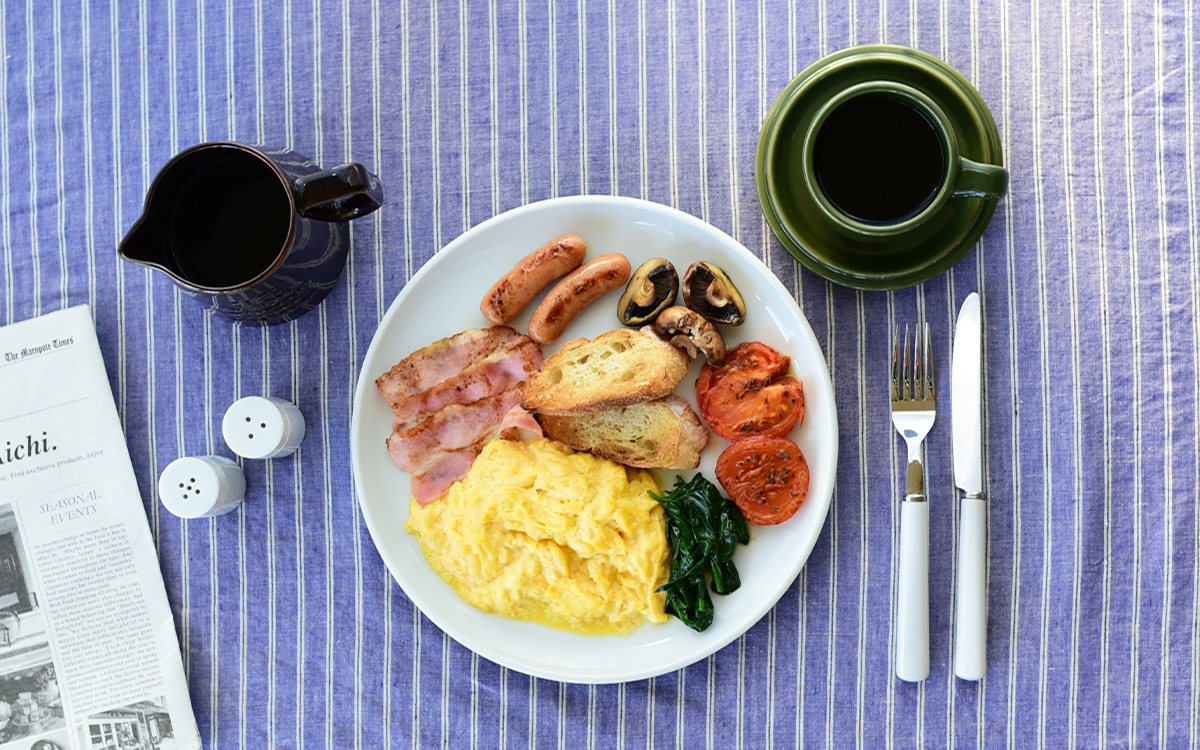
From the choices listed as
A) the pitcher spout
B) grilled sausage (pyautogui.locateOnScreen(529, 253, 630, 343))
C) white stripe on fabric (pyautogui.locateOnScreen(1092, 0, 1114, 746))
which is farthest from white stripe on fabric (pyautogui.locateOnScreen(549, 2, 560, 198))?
white stripe on fabric (pyautogui.locateOnScreen(1092, 0, 1114, 746))

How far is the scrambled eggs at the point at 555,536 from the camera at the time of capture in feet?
5.59

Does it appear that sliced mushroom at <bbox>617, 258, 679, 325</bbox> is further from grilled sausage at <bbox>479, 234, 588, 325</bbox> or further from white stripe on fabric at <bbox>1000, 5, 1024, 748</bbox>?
white stripe on fabric at <bbox>1000, 5, 1024, 748</bbox>

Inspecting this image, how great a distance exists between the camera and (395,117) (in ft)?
6.23

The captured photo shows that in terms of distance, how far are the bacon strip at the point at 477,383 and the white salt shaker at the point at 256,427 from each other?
0.84 ft

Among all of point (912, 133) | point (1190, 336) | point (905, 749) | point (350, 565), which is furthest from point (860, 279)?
point (350, 565)

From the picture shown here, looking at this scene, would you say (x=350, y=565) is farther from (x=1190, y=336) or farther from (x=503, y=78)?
(x=1190, y=336)

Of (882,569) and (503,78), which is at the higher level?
(503,78)

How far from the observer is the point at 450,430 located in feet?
5.92

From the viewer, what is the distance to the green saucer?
161cm

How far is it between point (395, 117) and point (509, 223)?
1.39 feet

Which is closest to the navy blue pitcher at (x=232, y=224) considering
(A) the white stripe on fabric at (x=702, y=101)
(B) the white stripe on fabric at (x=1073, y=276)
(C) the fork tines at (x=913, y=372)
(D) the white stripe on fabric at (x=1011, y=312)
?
(A) the white stripe on fabric at (x=702, y=101)

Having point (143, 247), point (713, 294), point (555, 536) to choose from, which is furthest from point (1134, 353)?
point (143, 247)

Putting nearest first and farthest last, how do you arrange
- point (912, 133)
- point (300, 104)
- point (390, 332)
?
1. point (912, 133)
2. point (390, 332)
3. point (300, 104)

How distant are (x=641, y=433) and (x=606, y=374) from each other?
0.50ft
